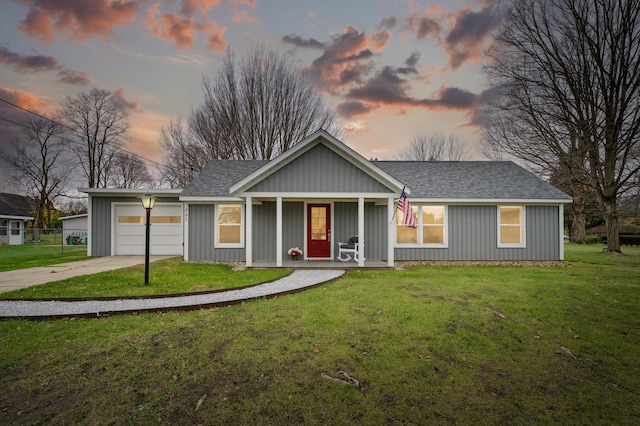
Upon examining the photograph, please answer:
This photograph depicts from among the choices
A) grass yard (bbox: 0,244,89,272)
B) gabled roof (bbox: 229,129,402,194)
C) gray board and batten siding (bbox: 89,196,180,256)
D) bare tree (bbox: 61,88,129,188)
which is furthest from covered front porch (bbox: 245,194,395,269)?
bare tree (bbox: 61,88,129,188)

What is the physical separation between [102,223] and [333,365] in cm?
1549

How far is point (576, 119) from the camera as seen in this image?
16828mm

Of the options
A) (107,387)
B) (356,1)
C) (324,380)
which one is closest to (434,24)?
(356,1)

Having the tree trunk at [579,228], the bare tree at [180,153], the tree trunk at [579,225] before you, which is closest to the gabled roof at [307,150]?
the bare tree at [180,153]

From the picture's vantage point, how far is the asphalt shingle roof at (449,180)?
1257cm

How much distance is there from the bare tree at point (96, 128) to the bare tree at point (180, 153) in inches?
225

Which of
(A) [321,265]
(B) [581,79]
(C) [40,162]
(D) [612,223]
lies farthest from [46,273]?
(C) [40,162]

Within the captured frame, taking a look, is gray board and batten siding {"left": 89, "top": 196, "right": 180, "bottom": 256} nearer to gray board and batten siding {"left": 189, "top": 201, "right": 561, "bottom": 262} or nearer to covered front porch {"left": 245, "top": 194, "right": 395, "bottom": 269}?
gray board and batten siding {"left": 189, "top": 201, "right": 561, "bottom": 262}

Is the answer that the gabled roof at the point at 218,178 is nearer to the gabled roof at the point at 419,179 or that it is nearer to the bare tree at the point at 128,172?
the gabled roof at the point at 419,179

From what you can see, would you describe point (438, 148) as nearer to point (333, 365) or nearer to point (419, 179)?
point (419, 179)

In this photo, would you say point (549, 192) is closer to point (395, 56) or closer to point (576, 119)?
point (576, 119)

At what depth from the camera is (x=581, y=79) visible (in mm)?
16328

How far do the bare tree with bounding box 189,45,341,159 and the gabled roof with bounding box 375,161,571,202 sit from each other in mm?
11046

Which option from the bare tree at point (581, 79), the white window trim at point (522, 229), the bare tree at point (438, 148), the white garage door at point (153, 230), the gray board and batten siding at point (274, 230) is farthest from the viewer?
the bare tree at point (438, 148)
